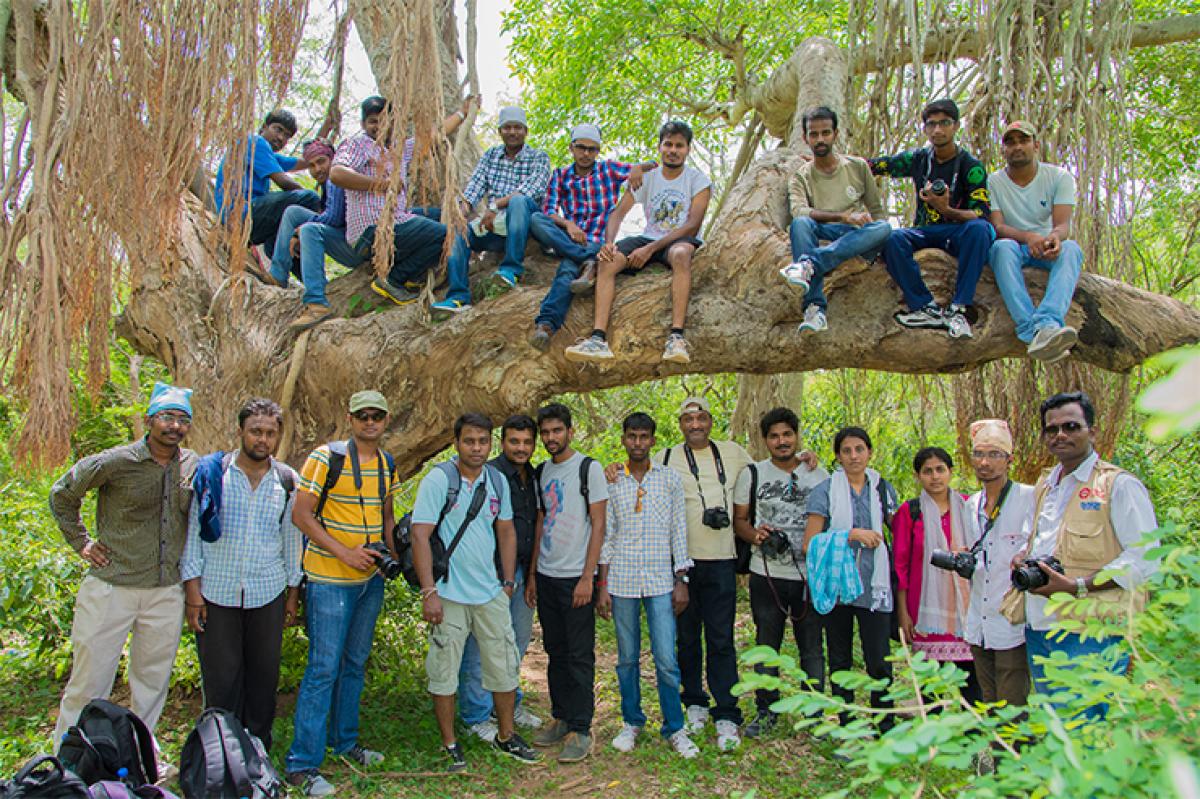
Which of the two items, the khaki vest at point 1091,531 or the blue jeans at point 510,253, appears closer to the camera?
the khaki vest at point 1091,531

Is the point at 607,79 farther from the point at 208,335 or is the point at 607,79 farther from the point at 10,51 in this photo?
the point at 10,51

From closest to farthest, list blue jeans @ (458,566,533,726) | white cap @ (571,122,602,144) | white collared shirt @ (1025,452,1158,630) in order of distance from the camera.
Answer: white collared shirt @ (1025,452,1158,630) < blue jeans @ (458,566,533,726) < white cap @ (571,122,602,144)

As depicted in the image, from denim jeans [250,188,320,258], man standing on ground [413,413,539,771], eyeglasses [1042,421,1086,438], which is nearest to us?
eyeglasses [1042,421,1086,438]

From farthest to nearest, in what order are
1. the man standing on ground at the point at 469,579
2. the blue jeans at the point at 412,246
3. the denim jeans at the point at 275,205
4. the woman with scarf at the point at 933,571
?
the denim jeans at the point at 275,205 → the blue jeans at the point at 412,246 → the woman with scarf at the point at 933,571 → the man standing on ground at the point at 469,579

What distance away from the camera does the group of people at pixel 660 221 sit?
15.6 ft

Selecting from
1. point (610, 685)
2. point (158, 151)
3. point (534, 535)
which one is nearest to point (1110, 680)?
point (158, 151)

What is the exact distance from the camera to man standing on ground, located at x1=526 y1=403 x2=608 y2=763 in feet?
15.8

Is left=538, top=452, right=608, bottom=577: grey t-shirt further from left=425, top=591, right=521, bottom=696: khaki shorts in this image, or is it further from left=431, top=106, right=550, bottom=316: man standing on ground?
left=431, top=106, right=550, bottom=316: man standing on ground

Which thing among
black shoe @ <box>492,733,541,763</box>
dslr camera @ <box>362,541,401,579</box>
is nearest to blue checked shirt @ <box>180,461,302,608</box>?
dslr camera @ <box>362,541,401,579</box>

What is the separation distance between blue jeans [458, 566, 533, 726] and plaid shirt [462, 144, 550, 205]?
246 centimetres

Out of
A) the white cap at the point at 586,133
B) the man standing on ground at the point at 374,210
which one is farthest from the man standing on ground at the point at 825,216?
the man standing on ground at the point at 374,210

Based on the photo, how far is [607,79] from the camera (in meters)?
9.70

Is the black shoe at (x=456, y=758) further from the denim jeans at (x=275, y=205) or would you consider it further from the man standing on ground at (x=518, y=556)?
the denim jeans at (x=275, y=205)

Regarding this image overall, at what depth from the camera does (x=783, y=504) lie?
507cm
